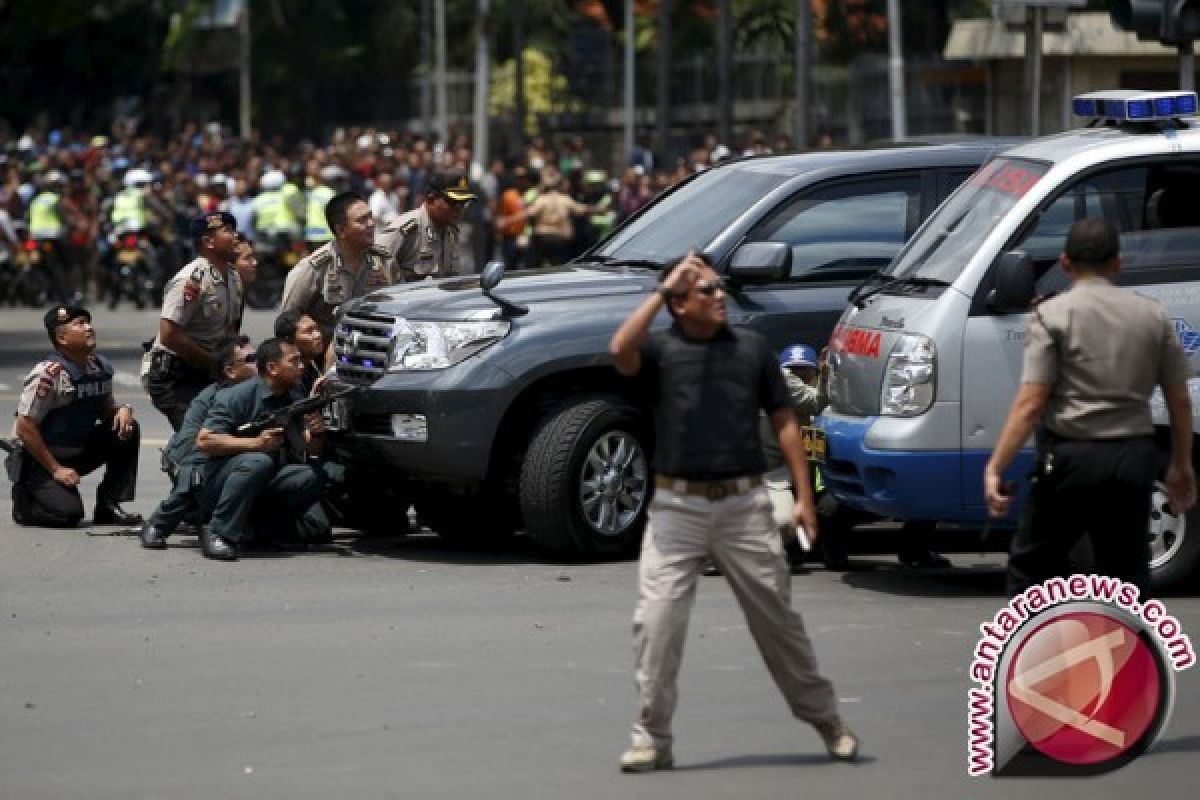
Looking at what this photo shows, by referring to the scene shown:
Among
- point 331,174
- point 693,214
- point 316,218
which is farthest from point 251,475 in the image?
point 331,174

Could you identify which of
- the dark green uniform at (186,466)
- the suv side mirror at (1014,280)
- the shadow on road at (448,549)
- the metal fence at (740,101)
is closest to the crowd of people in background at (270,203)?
the metal fence at (740,101)

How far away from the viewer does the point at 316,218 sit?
31031 millimetres

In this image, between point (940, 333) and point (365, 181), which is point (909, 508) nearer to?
point (940, 333)

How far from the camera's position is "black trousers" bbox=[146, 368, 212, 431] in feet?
43.6

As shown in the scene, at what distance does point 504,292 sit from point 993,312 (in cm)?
258

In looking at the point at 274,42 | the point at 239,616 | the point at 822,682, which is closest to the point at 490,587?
the point at 239,616

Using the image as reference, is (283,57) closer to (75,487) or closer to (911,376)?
(75,487)

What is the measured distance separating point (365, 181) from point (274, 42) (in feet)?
113

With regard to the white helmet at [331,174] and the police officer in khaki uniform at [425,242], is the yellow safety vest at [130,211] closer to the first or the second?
the white helmet at [331,174]

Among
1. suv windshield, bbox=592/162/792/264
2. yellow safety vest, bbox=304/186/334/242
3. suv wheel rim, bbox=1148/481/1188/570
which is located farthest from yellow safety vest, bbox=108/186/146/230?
suv wheel rim, bbox=1148/481/1188/570

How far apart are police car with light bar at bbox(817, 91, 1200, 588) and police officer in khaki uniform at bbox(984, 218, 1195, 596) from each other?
258 cm

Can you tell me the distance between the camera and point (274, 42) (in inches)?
2822

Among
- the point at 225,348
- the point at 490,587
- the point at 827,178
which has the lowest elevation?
the point at 490,587

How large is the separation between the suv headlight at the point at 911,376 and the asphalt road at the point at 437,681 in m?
0.82
